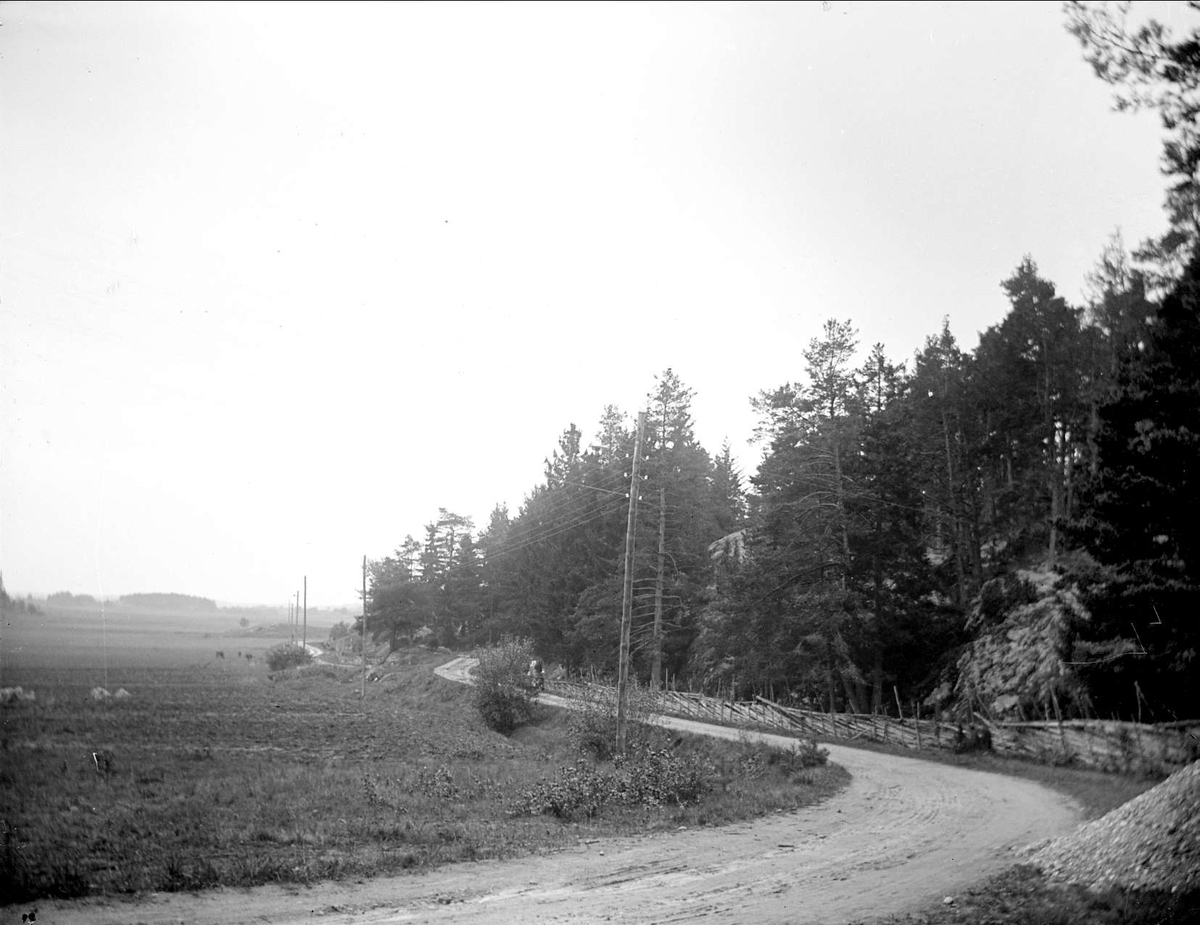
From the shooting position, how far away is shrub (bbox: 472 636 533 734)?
4047 cm

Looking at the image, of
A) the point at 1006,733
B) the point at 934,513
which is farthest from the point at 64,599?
the point at 934,513

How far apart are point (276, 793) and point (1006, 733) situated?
22.5m

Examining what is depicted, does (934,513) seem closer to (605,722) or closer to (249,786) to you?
(605,722)

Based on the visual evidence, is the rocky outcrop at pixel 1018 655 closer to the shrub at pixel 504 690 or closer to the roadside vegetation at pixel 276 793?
the roadside vegetation at pixel 276 793

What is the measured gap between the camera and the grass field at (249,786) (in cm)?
1023

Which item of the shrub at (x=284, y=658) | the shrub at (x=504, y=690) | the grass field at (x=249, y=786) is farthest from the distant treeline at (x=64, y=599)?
the shrub at (x=284, y=658)

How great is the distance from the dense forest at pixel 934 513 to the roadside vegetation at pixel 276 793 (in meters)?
8.97

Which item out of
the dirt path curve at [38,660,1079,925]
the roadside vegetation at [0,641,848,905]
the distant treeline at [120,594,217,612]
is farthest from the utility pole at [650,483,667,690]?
the distant treeline at [120,594,217,612]

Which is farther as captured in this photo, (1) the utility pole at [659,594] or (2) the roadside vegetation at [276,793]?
(1) the utility pole at [659,594]

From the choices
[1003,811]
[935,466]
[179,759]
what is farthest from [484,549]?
[1003,811]

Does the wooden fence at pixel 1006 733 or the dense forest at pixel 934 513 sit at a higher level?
the dense forest at pixel 934 513

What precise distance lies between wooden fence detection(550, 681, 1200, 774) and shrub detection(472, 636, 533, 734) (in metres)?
3.24

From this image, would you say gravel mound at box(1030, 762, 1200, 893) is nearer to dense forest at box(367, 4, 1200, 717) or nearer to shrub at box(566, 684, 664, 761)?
dense forest at box(367, 4, 1200, 717)

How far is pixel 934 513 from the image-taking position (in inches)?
1364
